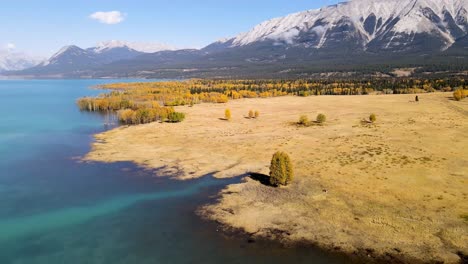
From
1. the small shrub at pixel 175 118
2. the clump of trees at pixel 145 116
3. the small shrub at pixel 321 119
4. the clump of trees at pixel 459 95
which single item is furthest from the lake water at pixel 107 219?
the clump of trees at pixel 459 95

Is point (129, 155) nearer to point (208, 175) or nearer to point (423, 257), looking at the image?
point (208, 175)

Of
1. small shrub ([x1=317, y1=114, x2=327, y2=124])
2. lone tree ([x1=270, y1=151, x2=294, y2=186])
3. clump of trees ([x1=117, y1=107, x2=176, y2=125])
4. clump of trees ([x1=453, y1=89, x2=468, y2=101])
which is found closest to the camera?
lone tree ([x1=270, y1=151, x2=294, y2=186])

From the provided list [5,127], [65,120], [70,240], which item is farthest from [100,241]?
[65,120]

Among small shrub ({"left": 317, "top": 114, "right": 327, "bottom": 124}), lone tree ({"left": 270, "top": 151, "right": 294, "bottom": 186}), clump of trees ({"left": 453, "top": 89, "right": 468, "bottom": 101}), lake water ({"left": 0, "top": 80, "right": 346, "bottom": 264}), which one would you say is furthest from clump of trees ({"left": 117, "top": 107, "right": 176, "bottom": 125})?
clump of trees ({"left": 453, "top": 89, "right": 468, "bottom": 101})

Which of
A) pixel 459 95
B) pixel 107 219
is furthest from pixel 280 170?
pixel 459 95

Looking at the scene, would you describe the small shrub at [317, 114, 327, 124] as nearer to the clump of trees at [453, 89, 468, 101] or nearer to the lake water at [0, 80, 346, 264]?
the lake water at [0, 80, 346, 264]

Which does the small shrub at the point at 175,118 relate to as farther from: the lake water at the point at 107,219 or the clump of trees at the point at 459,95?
the clump of trees at the point at 459,95
